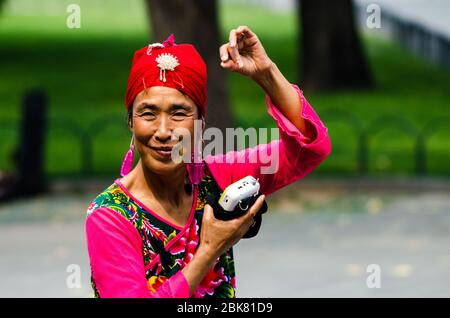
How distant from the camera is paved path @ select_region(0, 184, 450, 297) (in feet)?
34.5

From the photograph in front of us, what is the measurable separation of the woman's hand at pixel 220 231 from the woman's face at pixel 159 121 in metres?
0.21

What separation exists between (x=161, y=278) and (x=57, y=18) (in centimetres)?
3668

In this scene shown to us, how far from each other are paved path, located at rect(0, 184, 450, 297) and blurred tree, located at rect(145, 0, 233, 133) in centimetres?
171

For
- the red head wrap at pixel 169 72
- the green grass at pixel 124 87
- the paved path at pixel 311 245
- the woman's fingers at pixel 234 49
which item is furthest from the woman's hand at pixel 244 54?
the green grass at pixel 124 87

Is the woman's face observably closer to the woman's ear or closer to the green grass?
the woman's ear

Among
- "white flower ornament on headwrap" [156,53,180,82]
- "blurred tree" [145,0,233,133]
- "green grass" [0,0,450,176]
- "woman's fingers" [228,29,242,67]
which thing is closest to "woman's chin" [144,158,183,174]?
"white flower ornament on headwrap" [156,53,180,82]

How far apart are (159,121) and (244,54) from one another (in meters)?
0.32

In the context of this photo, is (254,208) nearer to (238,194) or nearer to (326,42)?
(238,194)

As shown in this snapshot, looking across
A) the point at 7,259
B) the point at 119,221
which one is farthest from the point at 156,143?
the point at 7,259

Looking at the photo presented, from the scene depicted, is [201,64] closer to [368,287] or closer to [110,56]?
[368,287]

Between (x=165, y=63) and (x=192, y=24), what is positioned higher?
(x=192, y=24)

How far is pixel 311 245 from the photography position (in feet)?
40.5

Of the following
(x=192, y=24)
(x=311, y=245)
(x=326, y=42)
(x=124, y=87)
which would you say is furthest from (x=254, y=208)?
(x=124, y=87)
